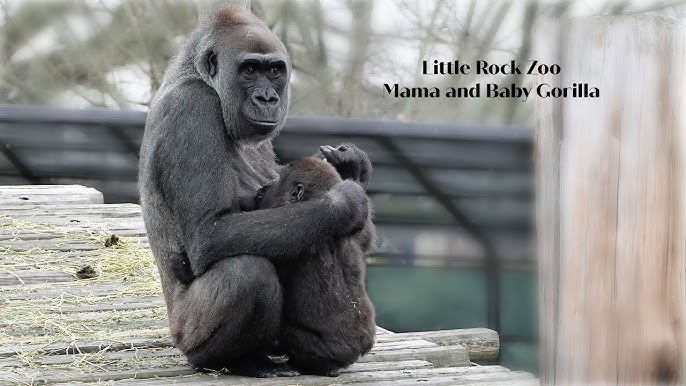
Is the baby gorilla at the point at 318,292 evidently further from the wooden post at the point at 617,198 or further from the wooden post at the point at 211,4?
the wooden post at the point at 211,4

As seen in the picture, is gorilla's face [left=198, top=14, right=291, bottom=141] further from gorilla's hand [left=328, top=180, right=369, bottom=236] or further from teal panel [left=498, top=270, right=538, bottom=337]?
teal panel [left=498, top=270, right=538, bottom=337]

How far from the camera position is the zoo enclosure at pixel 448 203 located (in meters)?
7.76

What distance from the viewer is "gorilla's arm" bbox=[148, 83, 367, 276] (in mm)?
3660

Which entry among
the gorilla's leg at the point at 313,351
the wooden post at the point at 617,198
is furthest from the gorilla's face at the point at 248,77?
the wooden post at the point at 617,198

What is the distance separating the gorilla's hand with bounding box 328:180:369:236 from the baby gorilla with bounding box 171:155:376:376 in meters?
0.08

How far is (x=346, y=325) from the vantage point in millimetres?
3826

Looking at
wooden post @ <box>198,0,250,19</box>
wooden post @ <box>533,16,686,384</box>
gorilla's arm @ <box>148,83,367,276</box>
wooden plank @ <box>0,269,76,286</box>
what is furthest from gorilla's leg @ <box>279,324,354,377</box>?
wooden post @ <box>198,0,250,19</box>

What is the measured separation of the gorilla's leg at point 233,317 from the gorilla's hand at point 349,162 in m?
0.59

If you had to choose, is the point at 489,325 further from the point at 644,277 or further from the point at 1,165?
the point at 644,277

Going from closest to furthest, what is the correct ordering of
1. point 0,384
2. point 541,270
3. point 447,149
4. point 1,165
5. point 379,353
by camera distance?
point 541,270 → point 0,384 → point 379,353 → point 447,149 → point 1,165

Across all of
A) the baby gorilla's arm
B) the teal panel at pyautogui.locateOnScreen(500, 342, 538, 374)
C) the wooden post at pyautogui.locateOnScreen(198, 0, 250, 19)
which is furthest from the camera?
the teal panel at pyautogui.locateOnScreen(500, 342, 538, 374)

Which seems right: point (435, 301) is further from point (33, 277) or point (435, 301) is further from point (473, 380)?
point (473, 380)

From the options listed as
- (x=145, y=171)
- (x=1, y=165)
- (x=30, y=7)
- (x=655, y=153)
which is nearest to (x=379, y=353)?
(x=145, y=171)

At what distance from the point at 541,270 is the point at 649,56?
54cm
